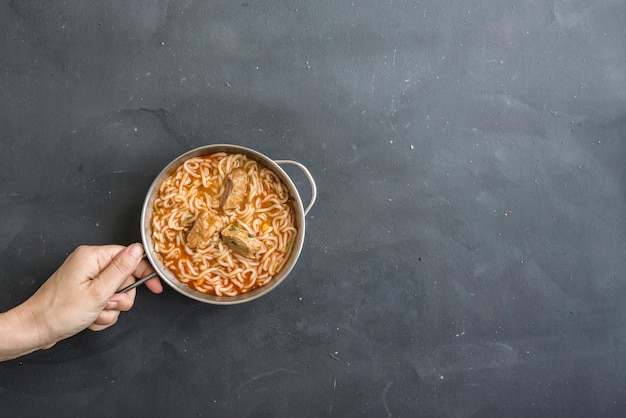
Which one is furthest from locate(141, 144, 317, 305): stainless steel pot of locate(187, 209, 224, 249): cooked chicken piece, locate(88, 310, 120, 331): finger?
locate(88, 310, 120, 331): finger

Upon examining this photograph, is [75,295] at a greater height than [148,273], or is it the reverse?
[75,295]

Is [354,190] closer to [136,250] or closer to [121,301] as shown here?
[136,250]

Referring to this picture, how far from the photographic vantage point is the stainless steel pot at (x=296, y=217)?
11.6 feet

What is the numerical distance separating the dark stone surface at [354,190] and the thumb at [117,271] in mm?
420

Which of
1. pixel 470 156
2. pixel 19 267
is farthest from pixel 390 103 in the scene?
pixel 19 267

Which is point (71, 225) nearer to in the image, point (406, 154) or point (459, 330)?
point (406, 154)

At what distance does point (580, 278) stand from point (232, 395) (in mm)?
2625

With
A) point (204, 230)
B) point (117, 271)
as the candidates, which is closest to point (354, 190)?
point (204, 230)

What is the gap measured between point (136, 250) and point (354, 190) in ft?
4.92

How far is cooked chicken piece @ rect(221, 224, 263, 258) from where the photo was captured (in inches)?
139

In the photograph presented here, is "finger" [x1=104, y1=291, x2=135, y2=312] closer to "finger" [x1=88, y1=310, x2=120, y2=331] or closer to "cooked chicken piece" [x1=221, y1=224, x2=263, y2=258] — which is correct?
"finger" [x1=88, y1=310, x2=120, y2=331]

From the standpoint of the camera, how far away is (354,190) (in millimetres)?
3963

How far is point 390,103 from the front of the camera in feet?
13.1

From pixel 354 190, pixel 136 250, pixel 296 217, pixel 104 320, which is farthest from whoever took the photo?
pixel 354 190
